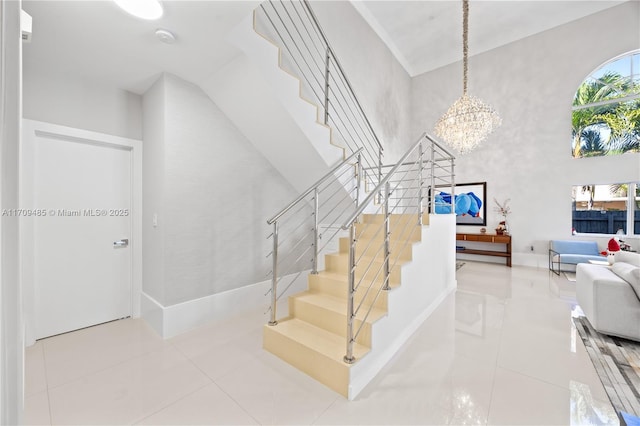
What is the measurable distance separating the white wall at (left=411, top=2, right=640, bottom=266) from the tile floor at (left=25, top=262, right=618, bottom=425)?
158 inches

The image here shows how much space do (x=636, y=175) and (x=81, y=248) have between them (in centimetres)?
885

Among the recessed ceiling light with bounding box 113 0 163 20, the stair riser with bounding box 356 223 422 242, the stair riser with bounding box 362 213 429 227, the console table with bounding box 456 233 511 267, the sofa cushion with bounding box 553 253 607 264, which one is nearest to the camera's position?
the recessed ceiling light with bounding box 113 0 163 20

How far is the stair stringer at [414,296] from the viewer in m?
1.96

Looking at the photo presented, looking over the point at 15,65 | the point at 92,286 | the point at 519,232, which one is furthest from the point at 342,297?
the point at 519,232

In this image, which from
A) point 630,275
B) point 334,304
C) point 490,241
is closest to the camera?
point 334,304

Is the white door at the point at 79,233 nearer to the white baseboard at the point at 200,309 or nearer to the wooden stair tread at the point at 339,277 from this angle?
the white baseboard at the point at 200,309

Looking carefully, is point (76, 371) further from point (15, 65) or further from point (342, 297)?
point (15, 65)

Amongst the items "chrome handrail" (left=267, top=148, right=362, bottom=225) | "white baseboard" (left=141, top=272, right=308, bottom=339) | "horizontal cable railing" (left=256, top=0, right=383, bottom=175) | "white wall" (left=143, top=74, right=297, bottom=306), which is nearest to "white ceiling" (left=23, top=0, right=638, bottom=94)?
"white wall" (left=143, top=74, right=297, bottom=306)

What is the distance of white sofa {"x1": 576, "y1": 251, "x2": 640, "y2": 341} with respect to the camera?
96.0 inches

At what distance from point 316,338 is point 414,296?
1.16 meters

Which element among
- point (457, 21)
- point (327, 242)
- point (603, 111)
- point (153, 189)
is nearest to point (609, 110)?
point (603, 111)

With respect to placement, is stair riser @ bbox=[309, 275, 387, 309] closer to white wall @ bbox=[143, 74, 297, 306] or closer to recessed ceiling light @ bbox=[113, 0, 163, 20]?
white wall @ bbox=[143, 74, 297, 306]

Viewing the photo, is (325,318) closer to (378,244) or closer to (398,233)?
(378,244)

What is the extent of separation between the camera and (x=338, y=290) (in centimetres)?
258
